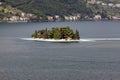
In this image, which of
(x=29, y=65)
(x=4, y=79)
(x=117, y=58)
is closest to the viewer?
(x=4, y=79)

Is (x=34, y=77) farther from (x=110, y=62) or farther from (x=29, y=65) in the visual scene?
(x=110, y=62)

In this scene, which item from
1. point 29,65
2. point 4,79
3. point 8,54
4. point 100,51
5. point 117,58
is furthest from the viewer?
point 100,51

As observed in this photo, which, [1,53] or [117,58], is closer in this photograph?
[117,58]

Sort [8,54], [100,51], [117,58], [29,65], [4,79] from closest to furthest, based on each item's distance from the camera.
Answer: [4,79], [29,65], [117,58], [8,54], [100,51]

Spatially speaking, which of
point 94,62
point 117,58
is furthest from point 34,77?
point 117,58

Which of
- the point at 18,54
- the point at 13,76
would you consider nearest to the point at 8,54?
the point at 18,54

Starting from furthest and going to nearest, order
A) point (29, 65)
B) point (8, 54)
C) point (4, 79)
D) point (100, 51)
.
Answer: point (100, 51) < point (8, 54) < point (29, 65) < point (4, 79)

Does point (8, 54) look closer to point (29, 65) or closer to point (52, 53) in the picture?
point (52, 53)

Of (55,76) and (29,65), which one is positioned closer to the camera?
(55,76)
